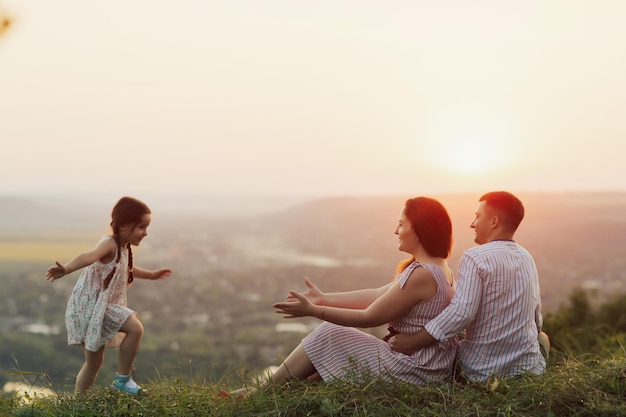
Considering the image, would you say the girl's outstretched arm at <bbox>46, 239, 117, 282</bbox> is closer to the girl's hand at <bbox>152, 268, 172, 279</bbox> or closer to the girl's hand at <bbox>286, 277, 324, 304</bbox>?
the girl's hand at <bbox>152, 268, 172, 279</bbox>

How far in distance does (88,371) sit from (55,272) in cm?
91

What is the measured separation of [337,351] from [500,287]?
121cm

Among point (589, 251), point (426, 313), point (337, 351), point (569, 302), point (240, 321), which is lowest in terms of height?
point (240, 321)

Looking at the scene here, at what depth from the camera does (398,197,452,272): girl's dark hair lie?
183 inches

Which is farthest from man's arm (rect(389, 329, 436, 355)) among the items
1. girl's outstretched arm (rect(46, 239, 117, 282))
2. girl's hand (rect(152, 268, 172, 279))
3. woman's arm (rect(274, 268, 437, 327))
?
girl's outstretched arm (rect(46, 239, 117, 282))

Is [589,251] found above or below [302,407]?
below

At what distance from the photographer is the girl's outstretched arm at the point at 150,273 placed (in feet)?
19.4

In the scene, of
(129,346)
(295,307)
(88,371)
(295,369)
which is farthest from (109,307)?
(295,307)

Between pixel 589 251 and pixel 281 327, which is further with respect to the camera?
pixel 281 327

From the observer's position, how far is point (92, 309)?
18.0 feet

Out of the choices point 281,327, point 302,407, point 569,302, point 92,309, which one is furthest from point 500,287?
point 281,327

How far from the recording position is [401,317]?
4.76m

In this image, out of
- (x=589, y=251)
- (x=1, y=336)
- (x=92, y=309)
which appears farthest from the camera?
(x=1, y=336)

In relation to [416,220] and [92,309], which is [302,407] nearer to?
[416,220]
